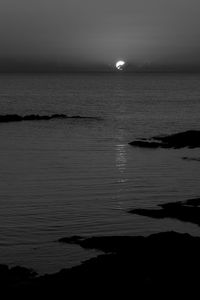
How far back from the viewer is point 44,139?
→ 185ft

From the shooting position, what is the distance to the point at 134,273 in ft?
53.9

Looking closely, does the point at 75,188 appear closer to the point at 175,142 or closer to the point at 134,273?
the point at 134,273

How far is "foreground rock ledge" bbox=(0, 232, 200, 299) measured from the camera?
1530cm

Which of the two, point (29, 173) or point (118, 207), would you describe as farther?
point (29, 173)

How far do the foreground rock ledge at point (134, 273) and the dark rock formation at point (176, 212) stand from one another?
14.7 ft

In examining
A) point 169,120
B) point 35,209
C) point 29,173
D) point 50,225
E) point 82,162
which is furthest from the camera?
point 169,120

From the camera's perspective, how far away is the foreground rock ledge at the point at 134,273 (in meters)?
15.3

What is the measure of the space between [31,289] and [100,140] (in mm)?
41908

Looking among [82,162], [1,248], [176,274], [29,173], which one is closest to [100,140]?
[82,162]

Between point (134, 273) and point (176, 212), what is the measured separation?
29.3ft

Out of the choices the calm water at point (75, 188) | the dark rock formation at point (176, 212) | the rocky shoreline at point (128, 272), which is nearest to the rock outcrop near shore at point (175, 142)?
the calm water at point (75, 188)

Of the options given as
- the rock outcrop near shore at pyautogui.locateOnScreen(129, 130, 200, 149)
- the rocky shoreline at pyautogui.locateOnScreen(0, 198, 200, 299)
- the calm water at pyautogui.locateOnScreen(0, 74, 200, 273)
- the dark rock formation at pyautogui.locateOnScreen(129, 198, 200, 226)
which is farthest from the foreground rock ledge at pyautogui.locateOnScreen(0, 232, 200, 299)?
the rock outcrop near shore at pyautogui.locateOnScreen(129, 130, 200, 149)

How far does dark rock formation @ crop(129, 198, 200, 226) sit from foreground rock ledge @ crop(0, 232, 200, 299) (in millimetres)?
4491

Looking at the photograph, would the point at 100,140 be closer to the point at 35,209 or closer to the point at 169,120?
the point at 169,120
